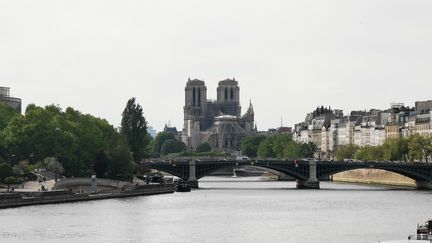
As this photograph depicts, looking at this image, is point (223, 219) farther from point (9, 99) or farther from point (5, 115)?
point (9, 99)

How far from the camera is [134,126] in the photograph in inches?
5448

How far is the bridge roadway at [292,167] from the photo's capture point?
437 ft

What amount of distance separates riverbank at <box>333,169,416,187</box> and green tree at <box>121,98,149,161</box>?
81.0ft

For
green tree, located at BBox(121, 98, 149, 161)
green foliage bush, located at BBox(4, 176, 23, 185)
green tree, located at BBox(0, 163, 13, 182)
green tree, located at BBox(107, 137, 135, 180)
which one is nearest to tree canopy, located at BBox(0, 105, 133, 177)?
green tree, located at BBox(107, 137, 135, 180)

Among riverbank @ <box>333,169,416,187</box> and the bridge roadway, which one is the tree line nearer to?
the bridge roadway

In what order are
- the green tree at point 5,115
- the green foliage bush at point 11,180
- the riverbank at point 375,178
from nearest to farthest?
the green foliage bush at point 11,180 → the green tree at point 5,115 → the riverbank at point 375,178

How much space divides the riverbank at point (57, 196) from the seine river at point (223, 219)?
1177mm

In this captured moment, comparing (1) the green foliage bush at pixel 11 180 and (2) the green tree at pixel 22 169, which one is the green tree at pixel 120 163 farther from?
(1) the green foliage bush at pixel 11 180

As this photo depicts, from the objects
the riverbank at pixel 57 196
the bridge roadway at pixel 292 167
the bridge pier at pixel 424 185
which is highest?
the bridge roadway at pixel 292 167

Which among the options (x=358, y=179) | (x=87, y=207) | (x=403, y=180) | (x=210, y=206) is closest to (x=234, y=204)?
(x=210, y=206)

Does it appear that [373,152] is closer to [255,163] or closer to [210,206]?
[255,163]

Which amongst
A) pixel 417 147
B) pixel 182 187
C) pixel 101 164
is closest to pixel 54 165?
pixel 101 164

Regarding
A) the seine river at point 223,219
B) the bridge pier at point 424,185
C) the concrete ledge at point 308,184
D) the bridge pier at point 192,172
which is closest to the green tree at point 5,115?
the bridge pier at point 192,172

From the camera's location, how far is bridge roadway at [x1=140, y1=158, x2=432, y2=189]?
133 meters
